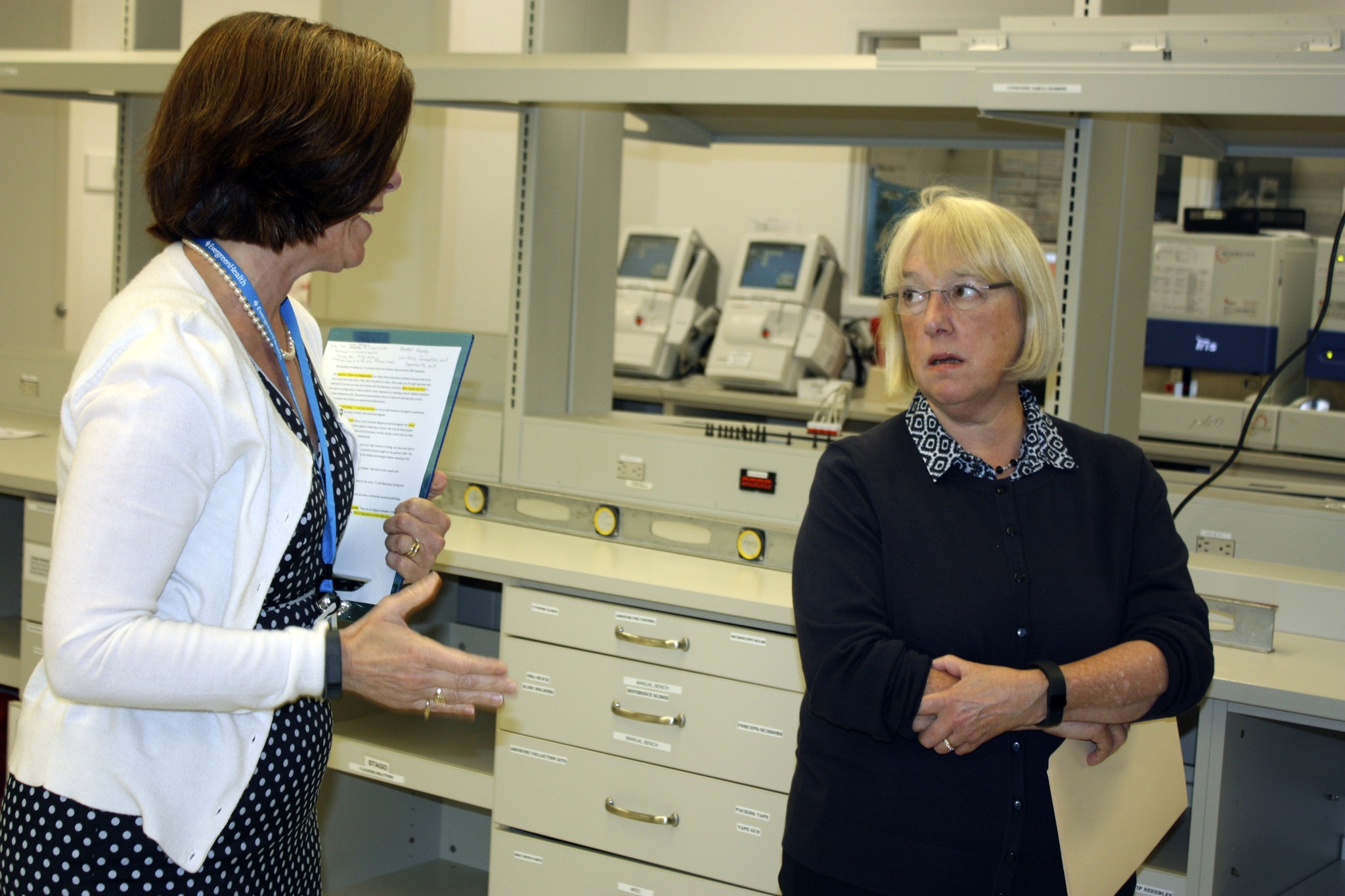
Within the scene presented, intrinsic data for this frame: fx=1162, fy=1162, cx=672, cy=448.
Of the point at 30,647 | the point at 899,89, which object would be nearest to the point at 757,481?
the point at 899,89

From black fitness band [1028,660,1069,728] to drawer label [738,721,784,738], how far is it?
22.7 inches

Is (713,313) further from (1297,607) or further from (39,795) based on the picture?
(39,795)

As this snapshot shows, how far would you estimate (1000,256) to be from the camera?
1.40 meters

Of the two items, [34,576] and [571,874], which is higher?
[34,576]

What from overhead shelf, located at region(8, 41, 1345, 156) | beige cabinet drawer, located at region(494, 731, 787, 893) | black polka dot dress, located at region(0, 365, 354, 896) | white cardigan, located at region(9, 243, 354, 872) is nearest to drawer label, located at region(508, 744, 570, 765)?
beige cabinet drawer, located at region(494, 731, 787, 893)

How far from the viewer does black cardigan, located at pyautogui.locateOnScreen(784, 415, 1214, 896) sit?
128 centimetres

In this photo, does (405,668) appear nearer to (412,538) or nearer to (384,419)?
(412,538)

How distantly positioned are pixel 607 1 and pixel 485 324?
11.2 ft

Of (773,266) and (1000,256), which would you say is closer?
(1000,256)

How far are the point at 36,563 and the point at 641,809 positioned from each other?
51.8 inches

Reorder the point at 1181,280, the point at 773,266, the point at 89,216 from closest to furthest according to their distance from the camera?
1. the point at 1181,280
2. the point at 773,266
3. the point at 89,216

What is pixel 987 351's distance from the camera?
1.40 metres

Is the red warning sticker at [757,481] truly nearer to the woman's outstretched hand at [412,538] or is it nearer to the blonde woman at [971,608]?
the blonde woman at [971,608]

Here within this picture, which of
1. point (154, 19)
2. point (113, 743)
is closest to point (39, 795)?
point (113, 743)
